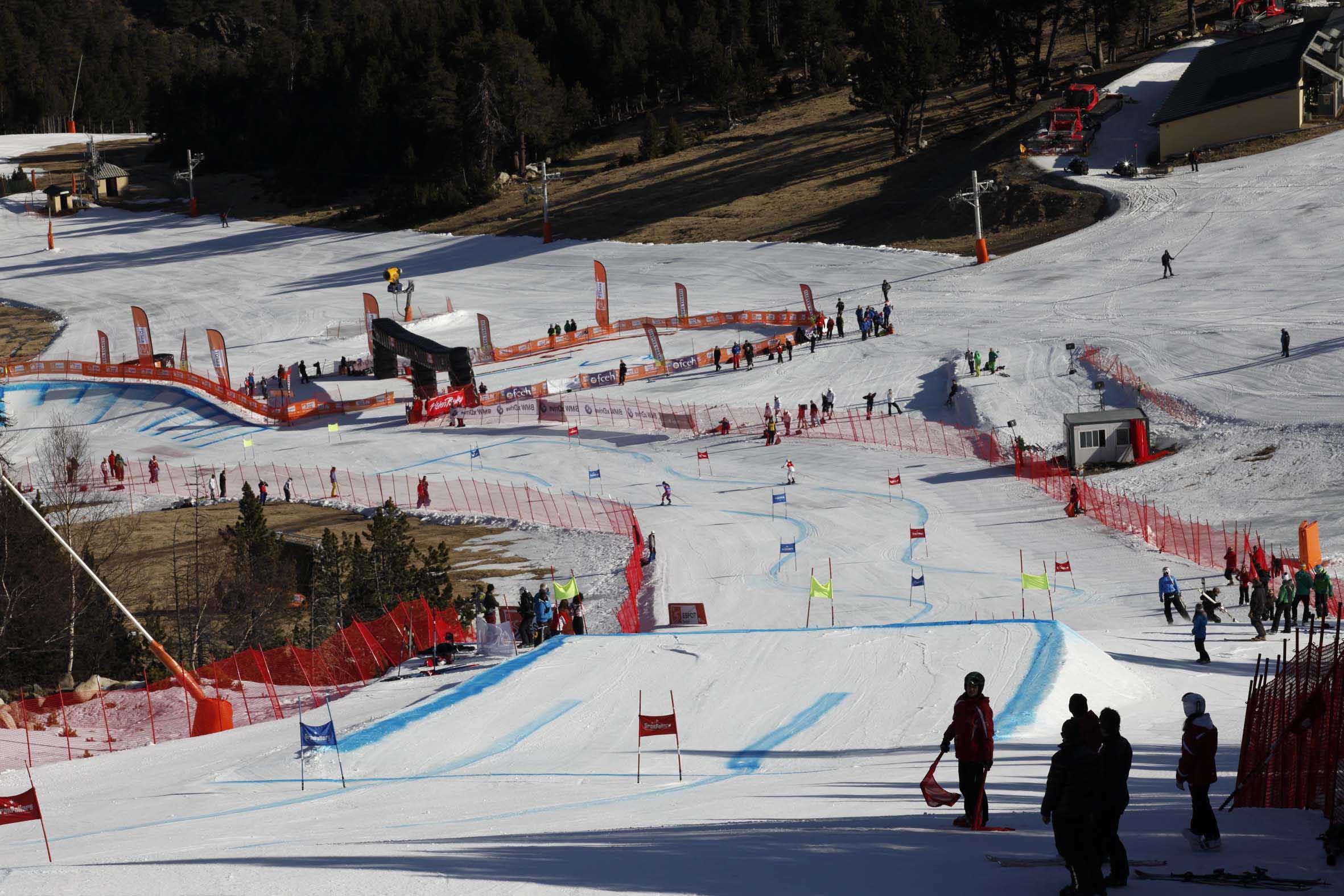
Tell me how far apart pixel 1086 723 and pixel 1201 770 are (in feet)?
2.73

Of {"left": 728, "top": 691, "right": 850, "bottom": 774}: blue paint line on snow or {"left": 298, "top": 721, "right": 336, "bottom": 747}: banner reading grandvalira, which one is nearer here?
{"left": 298, "top": 721, "right": 336, "bottom": 747}: banner reading grandvalira

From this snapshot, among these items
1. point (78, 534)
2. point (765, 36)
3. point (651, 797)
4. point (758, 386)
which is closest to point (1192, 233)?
point (758, 386)

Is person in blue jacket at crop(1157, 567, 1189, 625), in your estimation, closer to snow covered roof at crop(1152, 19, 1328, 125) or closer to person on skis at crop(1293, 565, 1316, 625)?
person on skis at crop(1293, 565, 1316, 625)

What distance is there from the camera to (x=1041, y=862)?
856 cm

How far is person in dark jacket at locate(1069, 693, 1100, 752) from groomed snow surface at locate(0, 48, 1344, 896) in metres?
0.82

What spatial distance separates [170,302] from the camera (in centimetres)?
7262

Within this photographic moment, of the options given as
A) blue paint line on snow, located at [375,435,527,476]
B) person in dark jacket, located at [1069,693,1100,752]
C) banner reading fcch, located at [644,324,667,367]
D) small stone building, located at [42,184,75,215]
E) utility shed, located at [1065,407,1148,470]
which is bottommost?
person in dark jacket, located at [1069,693,1100,752]

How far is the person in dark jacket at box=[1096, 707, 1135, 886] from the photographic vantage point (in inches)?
309

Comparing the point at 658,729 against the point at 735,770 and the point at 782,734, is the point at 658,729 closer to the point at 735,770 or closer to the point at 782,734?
the point at 735,770

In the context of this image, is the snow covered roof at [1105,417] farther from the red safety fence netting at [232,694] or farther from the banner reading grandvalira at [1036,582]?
the red safety fence netting at [232,694]

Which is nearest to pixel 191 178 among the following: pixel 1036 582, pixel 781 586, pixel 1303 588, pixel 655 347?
pixel 655 347

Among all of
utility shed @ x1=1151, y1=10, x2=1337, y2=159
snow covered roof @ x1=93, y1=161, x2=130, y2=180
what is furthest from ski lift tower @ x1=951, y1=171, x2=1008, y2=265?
snow covered roof @ x1=93, y1=161, x2=130, y2=180

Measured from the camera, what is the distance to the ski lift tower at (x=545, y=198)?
237 ft

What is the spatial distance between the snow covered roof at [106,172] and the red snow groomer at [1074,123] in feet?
227
